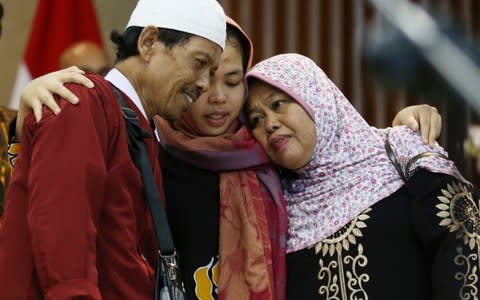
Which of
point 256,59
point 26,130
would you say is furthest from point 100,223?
point 256,59

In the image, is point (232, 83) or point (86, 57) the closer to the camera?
point (232, 83)

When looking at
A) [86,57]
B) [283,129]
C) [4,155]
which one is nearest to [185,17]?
[283,129]

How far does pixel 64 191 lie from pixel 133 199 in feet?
0.67

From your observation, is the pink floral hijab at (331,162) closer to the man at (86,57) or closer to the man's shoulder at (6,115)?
the man's shoulder at (6,115)

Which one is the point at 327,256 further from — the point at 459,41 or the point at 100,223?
the point at 459,41

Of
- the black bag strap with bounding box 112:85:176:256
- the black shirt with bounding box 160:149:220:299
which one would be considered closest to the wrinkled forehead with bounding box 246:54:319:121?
the black shirt with bounding box 160:149:220:299

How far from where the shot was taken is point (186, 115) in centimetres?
189

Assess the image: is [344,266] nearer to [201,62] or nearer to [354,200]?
[354,200]

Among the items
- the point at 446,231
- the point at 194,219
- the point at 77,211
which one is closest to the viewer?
the point at 77,211

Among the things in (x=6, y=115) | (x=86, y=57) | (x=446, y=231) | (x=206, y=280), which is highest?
(x=86, y=57)

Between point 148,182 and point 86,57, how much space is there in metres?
2.45

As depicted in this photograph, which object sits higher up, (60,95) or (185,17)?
(185,17)

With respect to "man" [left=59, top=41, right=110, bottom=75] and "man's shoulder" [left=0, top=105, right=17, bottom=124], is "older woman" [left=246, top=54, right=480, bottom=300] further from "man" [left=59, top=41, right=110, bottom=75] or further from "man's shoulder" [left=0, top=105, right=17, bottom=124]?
"man" [left=59, top=41, right=110, bottom=75]

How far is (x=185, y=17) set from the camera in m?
1.50
